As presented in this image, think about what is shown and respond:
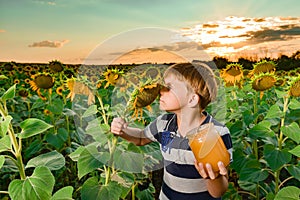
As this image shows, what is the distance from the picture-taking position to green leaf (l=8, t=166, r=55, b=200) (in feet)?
4.67

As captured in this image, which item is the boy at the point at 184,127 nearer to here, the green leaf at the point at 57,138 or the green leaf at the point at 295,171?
the green leaf at the point at 295,171

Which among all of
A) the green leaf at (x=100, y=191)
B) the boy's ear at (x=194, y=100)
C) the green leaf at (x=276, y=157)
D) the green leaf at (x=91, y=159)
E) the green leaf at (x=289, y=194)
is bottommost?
the green leaf at (x=289, y=194)

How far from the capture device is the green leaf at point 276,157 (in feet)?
7.29

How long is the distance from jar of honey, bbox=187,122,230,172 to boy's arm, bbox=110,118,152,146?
339mm

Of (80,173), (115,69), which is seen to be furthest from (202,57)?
(115,69)

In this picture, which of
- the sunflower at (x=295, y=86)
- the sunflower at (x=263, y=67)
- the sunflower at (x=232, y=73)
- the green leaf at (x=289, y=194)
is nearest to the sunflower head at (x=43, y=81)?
the sunflower at (x=232, y=73)

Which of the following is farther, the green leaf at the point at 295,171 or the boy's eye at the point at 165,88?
the green leaf at the point at 295,171

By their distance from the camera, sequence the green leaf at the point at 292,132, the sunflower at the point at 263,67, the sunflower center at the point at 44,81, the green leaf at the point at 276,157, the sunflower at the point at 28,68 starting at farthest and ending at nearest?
1. the sunflower at the point at 28,68
2. the sunflower center at the point at 44,81
3. the sunflower at the point at 263,67
4. the green leaf at the point at 276,157
5. the green leaf at the point at 292,132

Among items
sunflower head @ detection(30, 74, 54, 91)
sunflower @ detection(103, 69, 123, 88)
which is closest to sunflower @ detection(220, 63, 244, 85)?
sunflower @ detection(103, 69, 123, 88)

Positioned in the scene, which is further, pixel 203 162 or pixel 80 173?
pixel 80 173

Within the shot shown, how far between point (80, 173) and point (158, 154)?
0.59 metres

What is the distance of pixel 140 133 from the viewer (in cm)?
188

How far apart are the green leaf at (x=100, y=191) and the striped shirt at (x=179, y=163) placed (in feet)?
0.74

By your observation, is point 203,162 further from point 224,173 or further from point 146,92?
point 146,92
